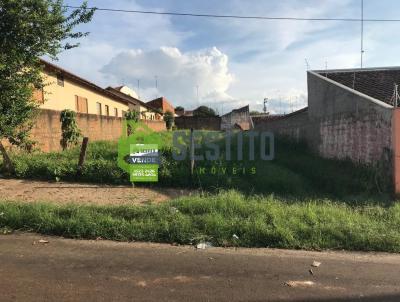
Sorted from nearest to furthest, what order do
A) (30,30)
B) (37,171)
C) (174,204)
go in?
(174,204) < (30,30) < (37,171)

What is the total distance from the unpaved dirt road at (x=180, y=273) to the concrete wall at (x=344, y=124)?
5593mm

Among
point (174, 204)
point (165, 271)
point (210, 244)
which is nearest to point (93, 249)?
point (165, 271)

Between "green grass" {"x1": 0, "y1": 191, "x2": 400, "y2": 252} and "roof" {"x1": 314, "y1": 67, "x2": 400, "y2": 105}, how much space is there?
8.25 m

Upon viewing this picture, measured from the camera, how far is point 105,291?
3953mm

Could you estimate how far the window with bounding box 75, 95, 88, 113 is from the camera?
988 inches

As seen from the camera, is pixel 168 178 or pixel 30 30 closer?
pixel 30 30

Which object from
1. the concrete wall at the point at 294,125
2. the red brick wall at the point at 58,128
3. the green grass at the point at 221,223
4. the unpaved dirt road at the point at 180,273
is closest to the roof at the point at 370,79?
the concrete wall at the point at 294,125

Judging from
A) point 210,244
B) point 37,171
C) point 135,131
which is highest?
point 135,131

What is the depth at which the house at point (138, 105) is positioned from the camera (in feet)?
144

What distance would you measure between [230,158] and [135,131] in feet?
18.8

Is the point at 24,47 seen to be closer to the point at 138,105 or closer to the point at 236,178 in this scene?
the point at 236,178

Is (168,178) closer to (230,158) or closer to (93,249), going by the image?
(230,158)

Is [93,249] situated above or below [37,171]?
below

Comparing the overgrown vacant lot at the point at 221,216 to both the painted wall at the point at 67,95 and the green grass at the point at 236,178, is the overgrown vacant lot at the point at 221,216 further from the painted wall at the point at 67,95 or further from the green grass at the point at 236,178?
the painted wall at the point at 67,95
